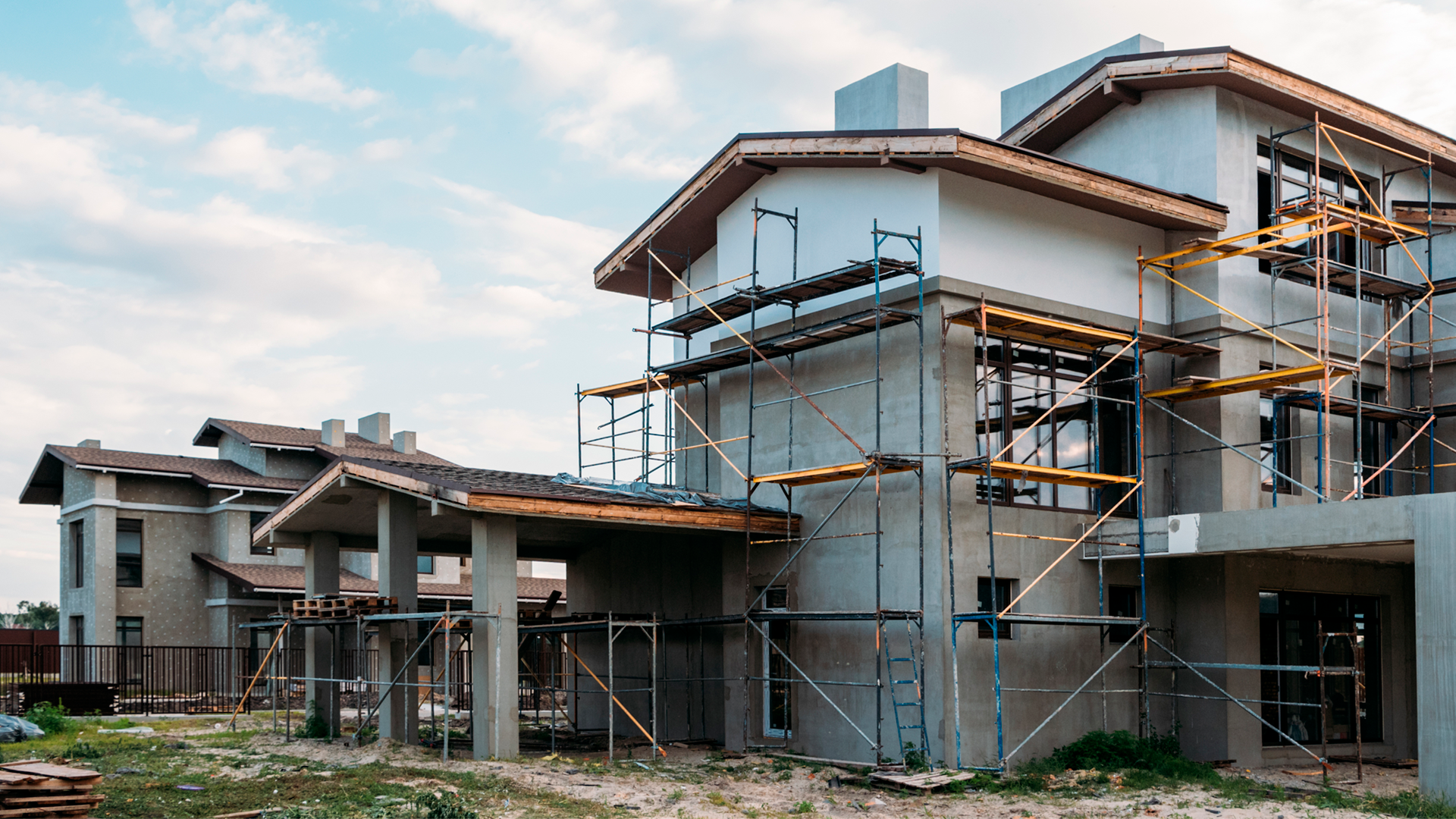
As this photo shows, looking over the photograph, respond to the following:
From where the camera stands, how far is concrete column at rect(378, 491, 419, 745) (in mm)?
19516

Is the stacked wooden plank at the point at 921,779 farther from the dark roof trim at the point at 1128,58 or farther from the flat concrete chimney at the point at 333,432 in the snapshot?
the flat concrete chimney at the point at 333,432

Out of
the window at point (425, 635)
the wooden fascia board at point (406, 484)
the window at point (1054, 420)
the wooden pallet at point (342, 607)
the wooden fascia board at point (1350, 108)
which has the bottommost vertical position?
the window at point (425, 635)

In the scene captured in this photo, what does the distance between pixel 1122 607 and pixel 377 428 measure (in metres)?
27.8

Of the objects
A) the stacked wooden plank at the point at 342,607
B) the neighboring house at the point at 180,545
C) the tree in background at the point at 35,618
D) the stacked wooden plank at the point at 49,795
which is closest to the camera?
the stacked wooden plank at the point at 49,795

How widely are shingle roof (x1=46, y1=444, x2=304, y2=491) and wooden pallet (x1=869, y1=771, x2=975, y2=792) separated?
2482cm

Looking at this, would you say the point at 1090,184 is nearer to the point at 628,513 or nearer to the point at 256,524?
the point at 628,513

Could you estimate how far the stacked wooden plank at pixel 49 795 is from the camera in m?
11.8

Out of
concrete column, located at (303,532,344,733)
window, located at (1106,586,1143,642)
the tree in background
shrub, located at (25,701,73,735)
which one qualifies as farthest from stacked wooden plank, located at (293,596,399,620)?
the tree in background

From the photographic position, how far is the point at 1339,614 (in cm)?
2161

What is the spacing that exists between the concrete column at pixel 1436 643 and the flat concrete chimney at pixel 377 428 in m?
32.7

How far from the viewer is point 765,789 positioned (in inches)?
646

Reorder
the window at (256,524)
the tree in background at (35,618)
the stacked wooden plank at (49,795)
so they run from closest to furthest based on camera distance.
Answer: the stacked wooden plank at (49,795), the window at (256,524), the tree in background at (35,618)

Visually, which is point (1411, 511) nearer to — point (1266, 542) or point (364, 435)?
A: point (1266, 542)

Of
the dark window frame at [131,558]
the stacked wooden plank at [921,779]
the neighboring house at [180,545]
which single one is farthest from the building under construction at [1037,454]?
the dark window frame at [131,558]
